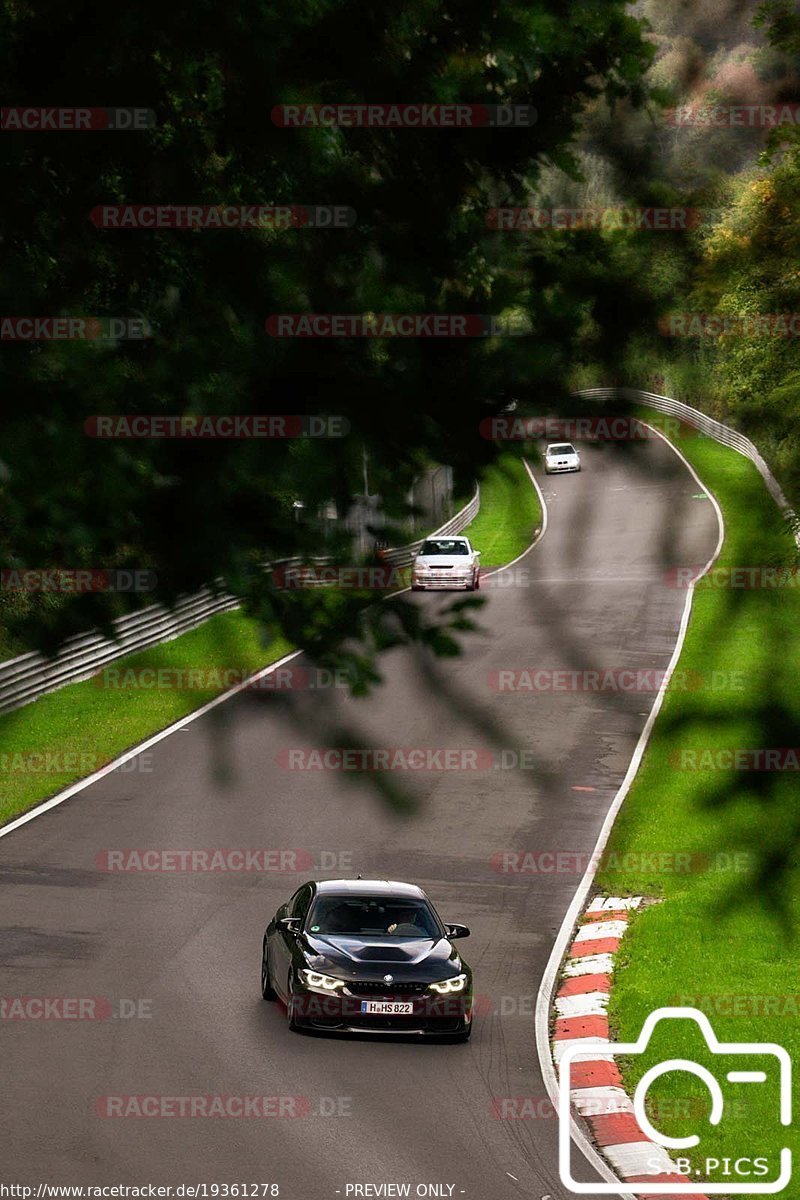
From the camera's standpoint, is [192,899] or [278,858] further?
[278,858]

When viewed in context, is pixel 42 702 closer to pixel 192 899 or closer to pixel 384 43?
pixel 192 899

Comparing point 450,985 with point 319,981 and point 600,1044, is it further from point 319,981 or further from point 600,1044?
point 600,1044

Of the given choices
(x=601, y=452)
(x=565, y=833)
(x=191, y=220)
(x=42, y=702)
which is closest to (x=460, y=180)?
(x=191, y=220)

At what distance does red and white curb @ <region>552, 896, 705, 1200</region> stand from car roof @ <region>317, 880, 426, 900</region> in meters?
1.69

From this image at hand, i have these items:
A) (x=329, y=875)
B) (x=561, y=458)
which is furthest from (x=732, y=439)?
(x=329, y=875)

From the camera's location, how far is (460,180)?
385 centimetres

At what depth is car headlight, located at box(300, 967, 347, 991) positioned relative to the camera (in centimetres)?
1512

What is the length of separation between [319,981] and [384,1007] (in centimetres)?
61

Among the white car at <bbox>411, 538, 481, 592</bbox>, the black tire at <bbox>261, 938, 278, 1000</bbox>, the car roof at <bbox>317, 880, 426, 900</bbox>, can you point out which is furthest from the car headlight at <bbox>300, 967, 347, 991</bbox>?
the white car at <bbox>411, 538, 481, 592</bbox>

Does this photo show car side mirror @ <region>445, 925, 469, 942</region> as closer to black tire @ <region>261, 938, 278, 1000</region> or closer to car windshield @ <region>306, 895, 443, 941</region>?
car windshield @ <region>306, 895, 443, 941</region>

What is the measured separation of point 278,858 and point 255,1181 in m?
10.0

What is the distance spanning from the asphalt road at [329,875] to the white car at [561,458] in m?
0.04

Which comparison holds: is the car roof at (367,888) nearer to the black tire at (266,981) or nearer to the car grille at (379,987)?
the black tire at (266,981)

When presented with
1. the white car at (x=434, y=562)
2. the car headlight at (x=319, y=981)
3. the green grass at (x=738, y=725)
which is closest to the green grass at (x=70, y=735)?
the car headlight at (x=319, y=981)
